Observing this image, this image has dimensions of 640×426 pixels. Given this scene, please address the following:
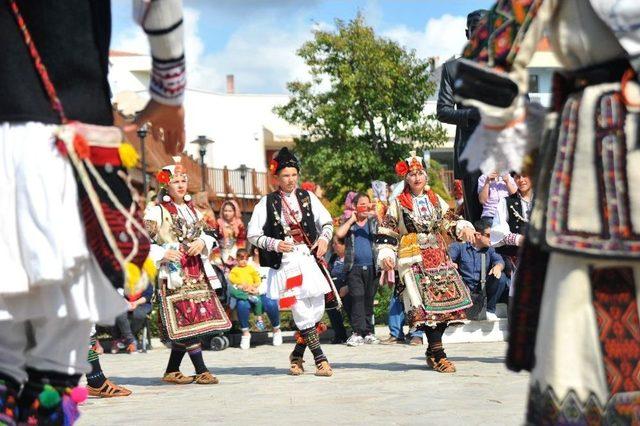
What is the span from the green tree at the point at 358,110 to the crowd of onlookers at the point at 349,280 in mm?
17224

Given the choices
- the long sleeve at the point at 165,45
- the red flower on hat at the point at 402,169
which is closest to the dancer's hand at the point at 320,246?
the red flower on hat at the point at 402,169

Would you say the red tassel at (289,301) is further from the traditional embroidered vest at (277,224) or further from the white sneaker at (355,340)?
the white sneaker at (355,340)

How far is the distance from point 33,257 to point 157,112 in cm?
71

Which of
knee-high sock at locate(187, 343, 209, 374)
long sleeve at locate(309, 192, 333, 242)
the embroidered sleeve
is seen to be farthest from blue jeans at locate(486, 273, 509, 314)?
the embroidered sleeve

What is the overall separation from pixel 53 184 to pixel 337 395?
4.80 m

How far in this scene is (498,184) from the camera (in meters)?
10.5

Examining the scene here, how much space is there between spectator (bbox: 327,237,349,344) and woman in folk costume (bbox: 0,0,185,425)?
1035 centimetres

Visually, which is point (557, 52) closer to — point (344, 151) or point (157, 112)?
point (157, 112)

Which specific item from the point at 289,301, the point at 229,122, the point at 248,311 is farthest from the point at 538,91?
the point at 289,301

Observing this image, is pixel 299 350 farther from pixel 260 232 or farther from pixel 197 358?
pixel 260 232

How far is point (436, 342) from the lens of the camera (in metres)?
9.56

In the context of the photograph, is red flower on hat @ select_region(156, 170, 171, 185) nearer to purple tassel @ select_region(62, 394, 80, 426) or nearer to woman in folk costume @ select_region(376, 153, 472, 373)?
Result: woman in folk costume @ select_region(376, 153, 472, 373)

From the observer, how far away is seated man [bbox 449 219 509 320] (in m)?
12.5

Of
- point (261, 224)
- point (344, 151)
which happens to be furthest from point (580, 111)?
point (344, 151)
